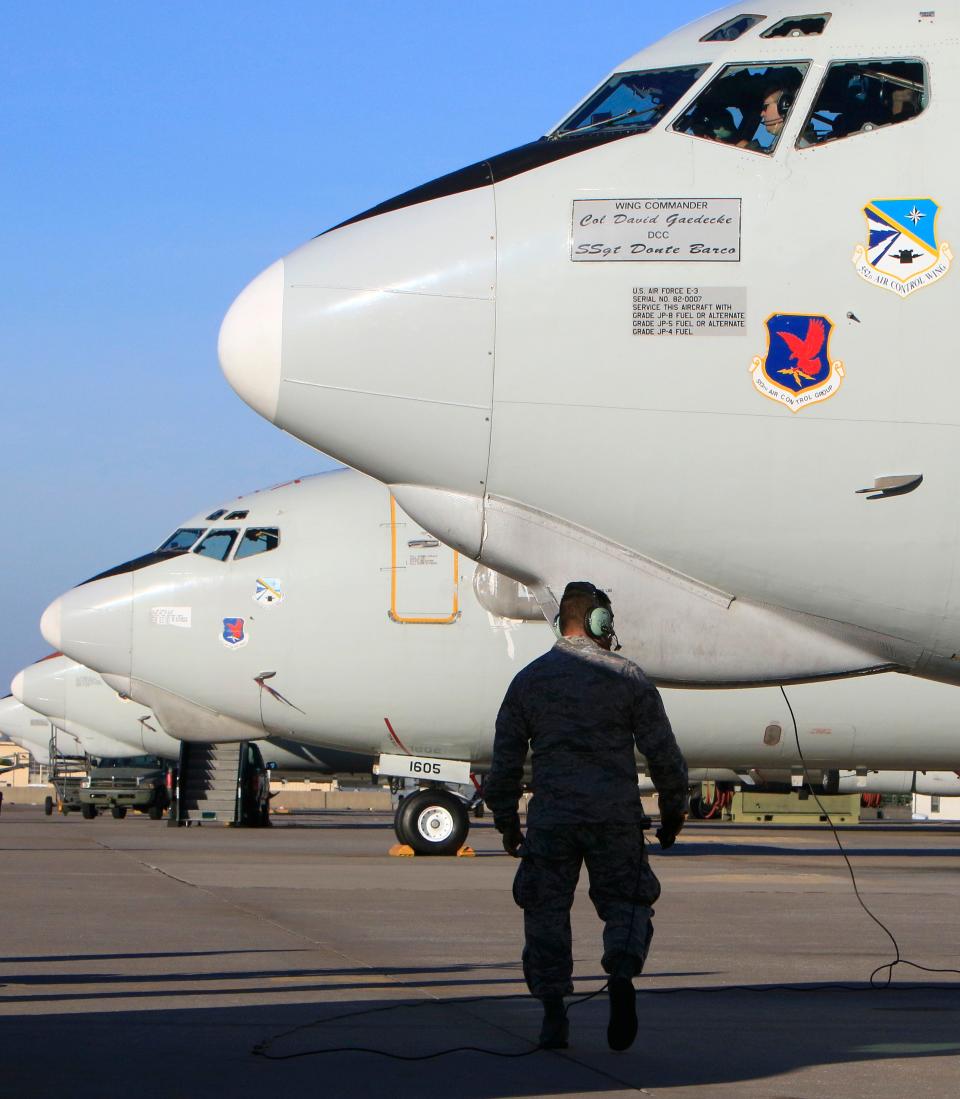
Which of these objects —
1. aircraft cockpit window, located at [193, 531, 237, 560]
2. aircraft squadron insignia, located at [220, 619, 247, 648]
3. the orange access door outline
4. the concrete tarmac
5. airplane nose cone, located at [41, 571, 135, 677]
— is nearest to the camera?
the concrete tarmac

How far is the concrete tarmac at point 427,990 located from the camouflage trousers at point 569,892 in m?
0.36

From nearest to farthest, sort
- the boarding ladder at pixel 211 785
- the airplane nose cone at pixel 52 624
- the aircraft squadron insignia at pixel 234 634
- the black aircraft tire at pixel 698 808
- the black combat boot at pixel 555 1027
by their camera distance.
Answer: the black combat boot at pixel 555 1027, the aircraft squadron insignia at pixel 234 634, the airplane nose cone at pixel 52 624, the boarding ladder at pixel 211 785, the black aircraft tire at pixel 698 808

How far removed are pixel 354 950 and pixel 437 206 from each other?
4.95 metres

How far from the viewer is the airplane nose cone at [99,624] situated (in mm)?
22234

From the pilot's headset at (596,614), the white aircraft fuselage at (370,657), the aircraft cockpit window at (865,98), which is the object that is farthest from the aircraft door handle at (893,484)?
the white aircraft fuselage at (370,657)

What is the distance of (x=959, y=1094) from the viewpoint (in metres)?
5.92

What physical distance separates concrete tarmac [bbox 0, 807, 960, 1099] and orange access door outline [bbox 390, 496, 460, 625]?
3.67m

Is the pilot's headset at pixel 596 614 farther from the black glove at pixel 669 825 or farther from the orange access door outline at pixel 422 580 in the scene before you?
the orange access door outline at pixel 422 580

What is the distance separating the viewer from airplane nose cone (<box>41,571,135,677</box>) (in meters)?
22.2

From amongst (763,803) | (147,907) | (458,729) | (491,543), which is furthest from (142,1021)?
(763,803)

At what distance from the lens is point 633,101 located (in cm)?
805

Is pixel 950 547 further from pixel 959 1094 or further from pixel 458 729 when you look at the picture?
pixel 458 729

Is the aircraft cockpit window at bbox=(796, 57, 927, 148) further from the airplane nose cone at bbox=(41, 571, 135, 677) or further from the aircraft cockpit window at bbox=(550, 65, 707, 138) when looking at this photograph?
the airplane nose cone at bbox=(41, 571, 135, 677)

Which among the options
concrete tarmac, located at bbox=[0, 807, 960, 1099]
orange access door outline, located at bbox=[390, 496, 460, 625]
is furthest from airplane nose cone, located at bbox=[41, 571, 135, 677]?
concrete tarmac, located at bbox=[0, 807, 960, 1099]
